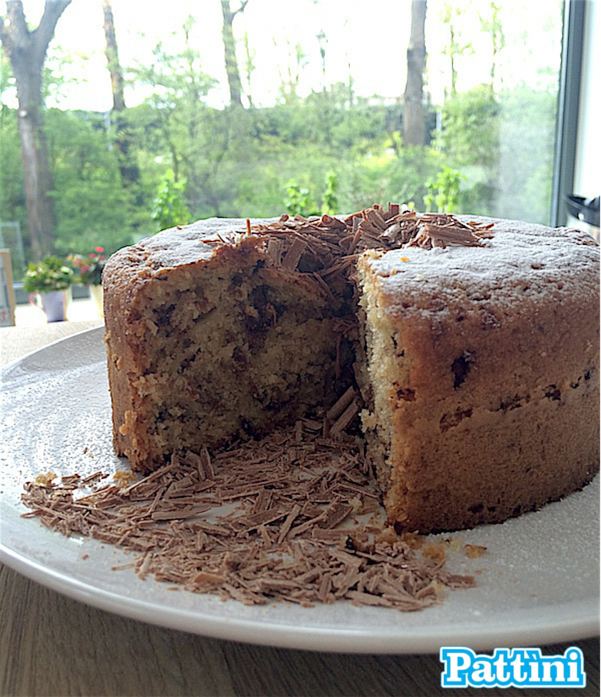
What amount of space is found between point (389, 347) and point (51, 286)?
2.97m

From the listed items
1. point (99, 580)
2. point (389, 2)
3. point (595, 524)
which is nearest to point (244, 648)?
point (99, 580)

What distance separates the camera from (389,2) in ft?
17.1

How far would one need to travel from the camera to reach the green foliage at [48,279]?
3.96 metres

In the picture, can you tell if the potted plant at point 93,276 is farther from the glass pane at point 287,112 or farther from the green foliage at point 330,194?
the green foliage at point 330,194

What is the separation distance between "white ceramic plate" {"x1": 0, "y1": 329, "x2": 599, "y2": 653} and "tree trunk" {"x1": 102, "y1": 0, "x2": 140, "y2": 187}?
342 centimetres

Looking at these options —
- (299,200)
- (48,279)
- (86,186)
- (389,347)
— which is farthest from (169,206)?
(389,347)

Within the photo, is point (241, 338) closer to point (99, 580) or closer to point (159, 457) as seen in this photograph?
point (159, 457)

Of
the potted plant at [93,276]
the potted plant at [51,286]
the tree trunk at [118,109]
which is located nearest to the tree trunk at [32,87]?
the tree trunk at [118,109]

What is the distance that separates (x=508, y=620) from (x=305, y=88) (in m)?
4.77

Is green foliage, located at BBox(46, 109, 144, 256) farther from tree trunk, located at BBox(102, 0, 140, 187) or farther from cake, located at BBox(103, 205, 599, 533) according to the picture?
cake, located at BBox(103, 205, 599, 533)

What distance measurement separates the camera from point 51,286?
3992 millimetres

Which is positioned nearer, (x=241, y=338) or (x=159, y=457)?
(x=159, y=457)

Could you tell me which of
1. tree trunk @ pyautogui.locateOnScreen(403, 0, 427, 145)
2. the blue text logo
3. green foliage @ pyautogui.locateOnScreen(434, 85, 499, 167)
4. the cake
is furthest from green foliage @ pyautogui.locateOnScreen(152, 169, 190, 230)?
the blue text logo

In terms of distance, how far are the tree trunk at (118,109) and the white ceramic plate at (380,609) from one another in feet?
11.2
